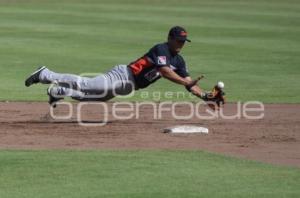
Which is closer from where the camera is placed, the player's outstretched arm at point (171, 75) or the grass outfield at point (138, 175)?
the grass outfield at point (138, 175)

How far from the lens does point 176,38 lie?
1223cm

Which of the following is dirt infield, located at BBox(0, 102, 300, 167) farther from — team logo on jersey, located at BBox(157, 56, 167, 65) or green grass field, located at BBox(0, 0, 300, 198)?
team logo on jersey, located at BBox(157, 56, 167, 65)

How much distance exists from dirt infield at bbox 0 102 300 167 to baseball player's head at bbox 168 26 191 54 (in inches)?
43.9

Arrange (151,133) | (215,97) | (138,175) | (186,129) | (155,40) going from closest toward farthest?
1. (138,175)
2. (186,129)
3. (151,133)
4. (215,97)
5. (155,40)

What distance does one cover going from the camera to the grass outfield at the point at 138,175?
796 cm

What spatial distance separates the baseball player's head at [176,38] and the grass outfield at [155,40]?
3408mm

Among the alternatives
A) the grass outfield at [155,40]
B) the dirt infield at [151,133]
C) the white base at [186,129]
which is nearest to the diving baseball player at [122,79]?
the dirt infield at [151,133]

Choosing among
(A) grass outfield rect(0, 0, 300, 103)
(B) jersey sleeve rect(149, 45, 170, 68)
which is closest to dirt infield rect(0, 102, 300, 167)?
(B) jersey sleeve rect(149, 45, 170, 68)

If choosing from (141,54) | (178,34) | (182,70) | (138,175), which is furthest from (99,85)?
(141,54)

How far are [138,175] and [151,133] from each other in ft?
10.0

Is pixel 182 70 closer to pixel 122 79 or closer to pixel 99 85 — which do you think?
pixel 122 79

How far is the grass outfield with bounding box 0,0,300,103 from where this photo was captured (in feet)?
58.0

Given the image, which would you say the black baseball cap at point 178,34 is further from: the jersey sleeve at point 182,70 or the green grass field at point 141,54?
the green grass field at point 141,54

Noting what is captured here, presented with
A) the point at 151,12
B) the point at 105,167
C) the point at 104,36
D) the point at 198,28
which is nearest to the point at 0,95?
the point at 105,167
